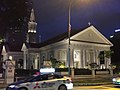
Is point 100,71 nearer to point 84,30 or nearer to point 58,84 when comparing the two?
point 84,30

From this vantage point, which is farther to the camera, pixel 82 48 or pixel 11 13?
pixel 82 48

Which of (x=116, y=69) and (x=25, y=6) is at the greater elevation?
(x=25, y=6)

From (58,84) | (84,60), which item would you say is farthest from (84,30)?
(58,84)

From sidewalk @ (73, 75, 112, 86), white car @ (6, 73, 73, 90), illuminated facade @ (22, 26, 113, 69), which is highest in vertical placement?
illuminated facade @ (22, 26, 113, 69)

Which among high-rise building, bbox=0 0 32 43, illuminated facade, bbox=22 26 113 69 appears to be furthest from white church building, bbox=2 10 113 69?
high-rise building, bbox=0 0 32 43

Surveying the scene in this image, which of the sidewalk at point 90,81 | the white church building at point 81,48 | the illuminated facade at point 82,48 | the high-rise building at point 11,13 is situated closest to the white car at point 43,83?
the sidewalk at point 90,81

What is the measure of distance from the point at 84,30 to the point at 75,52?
4.48 m

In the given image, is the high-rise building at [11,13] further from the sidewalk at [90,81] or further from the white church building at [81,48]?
the white church building at [81,48]

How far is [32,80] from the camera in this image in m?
19.1

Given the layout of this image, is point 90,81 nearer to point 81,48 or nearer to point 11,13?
point 11,13

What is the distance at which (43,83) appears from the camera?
19375mm

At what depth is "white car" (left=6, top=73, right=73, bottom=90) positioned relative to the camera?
18.6 metres

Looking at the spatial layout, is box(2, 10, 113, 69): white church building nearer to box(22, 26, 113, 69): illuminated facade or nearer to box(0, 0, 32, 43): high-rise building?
box(22, 26, 113, 69): illuminated facade

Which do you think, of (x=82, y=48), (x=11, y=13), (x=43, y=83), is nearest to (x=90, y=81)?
(x=11, y=13)
